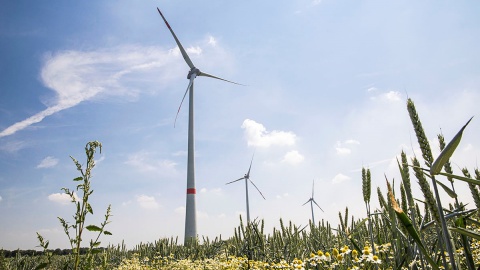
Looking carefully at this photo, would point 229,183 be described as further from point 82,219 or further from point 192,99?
point 82,219

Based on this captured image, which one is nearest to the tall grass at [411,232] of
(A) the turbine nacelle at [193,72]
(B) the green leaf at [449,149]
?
(B) the green leaf at [449,149]

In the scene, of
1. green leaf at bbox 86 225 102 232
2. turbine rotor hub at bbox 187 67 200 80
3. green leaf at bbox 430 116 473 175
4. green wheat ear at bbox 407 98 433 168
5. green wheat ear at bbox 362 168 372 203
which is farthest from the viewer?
turbine rotor hub at bbox 187 67 200 80

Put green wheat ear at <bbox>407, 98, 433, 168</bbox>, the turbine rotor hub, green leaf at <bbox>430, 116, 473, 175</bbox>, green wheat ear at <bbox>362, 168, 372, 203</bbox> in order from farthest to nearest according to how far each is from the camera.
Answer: the turbine rotor hub < green wheat ear at <bbox>362, 168, 372, 203</bbox> < green wheat ear at <bbox>407, 98, 433, 168</bbox> < green leaf at <bbox>430, 116, 473, 175</bbox>

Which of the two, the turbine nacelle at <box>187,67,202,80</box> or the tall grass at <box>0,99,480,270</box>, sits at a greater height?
the turbine nacelle at <box>187,67,202,80</box>

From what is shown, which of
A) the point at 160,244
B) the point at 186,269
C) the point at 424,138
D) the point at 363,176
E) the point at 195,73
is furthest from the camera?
the point at 195,73

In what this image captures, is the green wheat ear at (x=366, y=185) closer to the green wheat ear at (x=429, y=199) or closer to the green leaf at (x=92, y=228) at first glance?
the green wheat ear at (x=429, y=199)

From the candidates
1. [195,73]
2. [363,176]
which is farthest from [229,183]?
[363,176]

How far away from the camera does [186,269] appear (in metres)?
9.62

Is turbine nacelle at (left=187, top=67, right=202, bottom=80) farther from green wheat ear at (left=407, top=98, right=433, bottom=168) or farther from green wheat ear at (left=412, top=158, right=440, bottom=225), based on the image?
green wheat ear at (left=412, top=158, right=440, bottom=225)

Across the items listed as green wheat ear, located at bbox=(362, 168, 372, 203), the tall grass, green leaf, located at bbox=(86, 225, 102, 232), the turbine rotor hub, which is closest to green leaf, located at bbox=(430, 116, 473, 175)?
the tall grass

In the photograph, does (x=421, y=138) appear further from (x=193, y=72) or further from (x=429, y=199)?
(x=193, y=72)

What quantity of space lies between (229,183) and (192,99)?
43.0 feet

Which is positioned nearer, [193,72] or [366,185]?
[366,185]

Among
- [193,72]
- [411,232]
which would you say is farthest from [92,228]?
[193,72]
